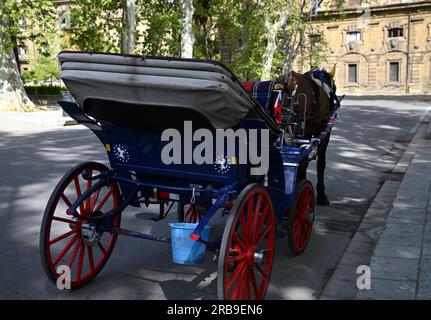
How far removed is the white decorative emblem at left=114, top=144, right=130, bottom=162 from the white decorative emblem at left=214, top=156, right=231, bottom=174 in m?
0.81

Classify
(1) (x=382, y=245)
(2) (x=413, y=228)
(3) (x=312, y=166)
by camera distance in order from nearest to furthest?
(1) (x=382, y=245)
(2) (x=413, y=228)
(3) (x=312, y=166)

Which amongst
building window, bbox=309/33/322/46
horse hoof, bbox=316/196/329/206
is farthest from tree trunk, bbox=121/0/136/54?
building window, bbox=309/33/322/46

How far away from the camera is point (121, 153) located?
407 centimetres

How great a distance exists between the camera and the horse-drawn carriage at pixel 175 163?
3.32 meters

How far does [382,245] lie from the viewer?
4949 mm

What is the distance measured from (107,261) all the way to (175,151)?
1511 mm

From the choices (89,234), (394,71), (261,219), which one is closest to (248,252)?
(261,219)

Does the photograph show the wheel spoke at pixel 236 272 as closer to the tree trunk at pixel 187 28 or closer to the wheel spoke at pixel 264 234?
the wheel spoke at pixel 264 234

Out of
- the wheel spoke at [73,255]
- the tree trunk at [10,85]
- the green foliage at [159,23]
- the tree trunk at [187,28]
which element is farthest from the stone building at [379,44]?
the wheel spoke at [73,255]

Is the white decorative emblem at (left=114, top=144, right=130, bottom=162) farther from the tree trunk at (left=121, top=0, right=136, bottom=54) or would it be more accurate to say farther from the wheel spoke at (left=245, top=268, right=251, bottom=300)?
the tree trunk at (left=121, top=0, right=136, bottom=54)

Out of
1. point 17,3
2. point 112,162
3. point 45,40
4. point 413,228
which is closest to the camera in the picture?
point 112,162

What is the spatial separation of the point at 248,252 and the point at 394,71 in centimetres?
5214
